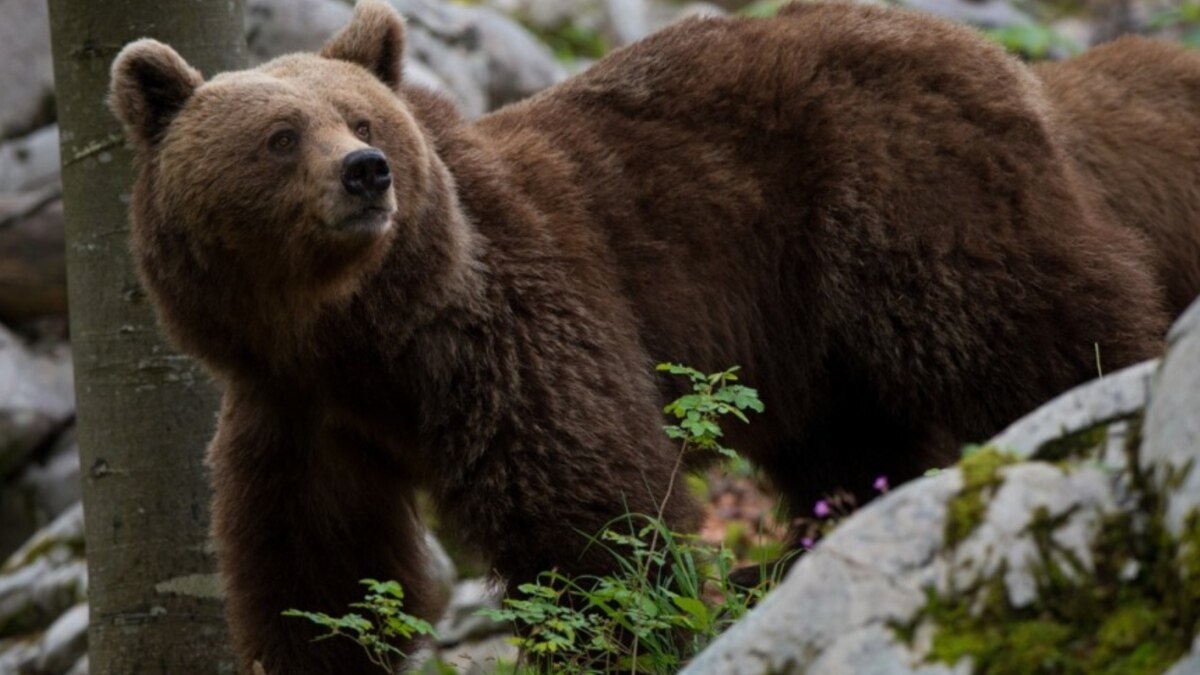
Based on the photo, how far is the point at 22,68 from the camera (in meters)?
13.0

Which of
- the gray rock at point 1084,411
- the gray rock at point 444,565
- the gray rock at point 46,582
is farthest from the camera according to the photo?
the gray rock at point 46,582

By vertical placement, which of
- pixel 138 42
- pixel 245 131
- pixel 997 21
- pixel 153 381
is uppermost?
pixel 138 42

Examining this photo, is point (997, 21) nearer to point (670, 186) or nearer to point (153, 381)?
point (670, 186)

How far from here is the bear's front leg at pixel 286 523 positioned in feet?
19.6

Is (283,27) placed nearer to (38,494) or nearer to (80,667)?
(38,494)

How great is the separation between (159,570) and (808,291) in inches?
108

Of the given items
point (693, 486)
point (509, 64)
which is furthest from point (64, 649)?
point (509, 64)

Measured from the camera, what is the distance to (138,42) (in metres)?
5.61

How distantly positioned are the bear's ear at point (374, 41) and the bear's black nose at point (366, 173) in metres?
0.95

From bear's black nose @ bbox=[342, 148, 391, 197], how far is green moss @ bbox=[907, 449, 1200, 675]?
290 cm

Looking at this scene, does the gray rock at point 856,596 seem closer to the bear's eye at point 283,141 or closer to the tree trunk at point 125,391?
the bear's eye at point 283,141

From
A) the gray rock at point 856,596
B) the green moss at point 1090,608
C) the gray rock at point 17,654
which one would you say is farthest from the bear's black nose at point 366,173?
the gray rock at point 17,654

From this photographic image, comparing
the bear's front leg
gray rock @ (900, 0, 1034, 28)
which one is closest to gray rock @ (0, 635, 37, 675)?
the bear's front leg

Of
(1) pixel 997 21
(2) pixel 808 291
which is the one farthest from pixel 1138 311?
(1) pixel 997 21
